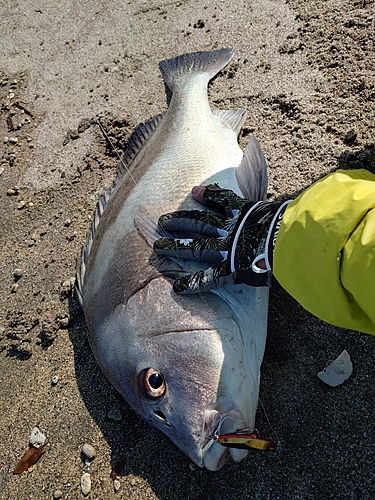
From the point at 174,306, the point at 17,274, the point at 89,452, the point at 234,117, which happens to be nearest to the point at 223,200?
the point at 174,306

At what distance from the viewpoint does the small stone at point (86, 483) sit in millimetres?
2469

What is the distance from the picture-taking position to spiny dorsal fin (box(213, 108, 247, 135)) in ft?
11.1

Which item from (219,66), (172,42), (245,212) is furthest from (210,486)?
(172,42)

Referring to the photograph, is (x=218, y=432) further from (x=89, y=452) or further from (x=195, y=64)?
(x=195, y=64)

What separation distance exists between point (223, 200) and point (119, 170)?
3.58 ft

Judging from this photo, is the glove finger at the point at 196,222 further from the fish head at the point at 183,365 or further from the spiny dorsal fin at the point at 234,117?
the spiny dorsal fin at the point at 234,117

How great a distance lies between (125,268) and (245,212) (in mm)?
792

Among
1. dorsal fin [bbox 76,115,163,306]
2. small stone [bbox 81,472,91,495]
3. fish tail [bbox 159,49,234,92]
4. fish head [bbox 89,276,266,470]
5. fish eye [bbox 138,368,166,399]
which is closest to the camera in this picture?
fish head [bbox 89,276,266,470]

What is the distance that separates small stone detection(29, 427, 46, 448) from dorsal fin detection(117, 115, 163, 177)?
186 cm

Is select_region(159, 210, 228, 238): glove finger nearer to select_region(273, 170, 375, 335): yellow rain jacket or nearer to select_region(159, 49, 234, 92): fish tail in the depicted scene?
select_region(273, 170, 375, 335): yellow rain jacket

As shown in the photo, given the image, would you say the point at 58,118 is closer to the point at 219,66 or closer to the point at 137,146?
the point at 137,146

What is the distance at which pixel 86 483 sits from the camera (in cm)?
249

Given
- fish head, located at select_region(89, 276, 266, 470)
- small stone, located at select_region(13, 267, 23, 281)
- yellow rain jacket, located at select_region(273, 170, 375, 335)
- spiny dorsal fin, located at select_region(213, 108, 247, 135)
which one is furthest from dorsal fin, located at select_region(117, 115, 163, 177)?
yellow rain jacket, located at select_region(273, 170, 375, 335)

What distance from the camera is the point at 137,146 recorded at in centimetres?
343
